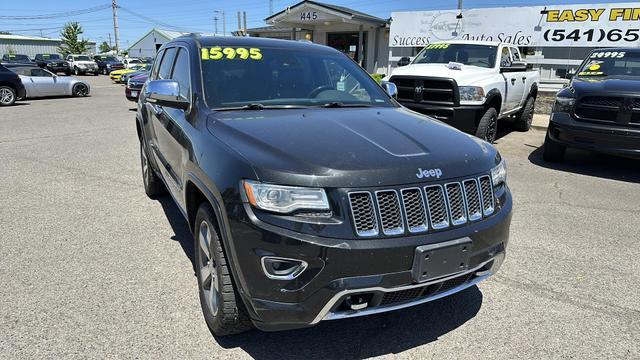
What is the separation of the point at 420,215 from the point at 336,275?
1.76 feet

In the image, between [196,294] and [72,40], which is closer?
[196,294]

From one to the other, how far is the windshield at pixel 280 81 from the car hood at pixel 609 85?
454cm

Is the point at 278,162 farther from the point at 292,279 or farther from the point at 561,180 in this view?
the point at 561,180

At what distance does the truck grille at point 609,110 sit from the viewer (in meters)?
6.46

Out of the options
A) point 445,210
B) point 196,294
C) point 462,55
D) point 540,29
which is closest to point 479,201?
point 445,210

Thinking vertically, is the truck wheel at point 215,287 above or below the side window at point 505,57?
below

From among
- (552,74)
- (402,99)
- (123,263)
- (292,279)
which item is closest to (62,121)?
(402,99)

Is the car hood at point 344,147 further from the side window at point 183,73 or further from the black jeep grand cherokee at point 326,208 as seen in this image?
the side window at point 183,73

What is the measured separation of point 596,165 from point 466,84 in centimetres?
255

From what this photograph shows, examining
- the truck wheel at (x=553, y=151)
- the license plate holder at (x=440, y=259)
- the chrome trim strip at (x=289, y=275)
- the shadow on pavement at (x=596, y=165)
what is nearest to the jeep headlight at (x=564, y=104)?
the truck wheel at (x=553, y=151)

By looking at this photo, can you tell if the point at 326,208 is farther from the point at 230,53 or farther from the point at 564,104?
the point at 564,104

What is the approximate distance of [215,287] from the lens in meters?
2.72

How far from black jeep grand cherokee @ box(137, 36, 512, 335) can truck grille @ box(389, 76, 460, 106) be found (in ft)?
15.8

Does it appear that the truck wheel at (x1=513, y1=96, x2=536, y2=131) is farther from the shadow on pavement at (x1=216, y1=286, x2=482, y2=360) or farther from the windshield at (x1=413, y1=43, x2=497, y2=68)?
the shadow on pavement at (x1=216, y1=286, x2=482, y2=360)
